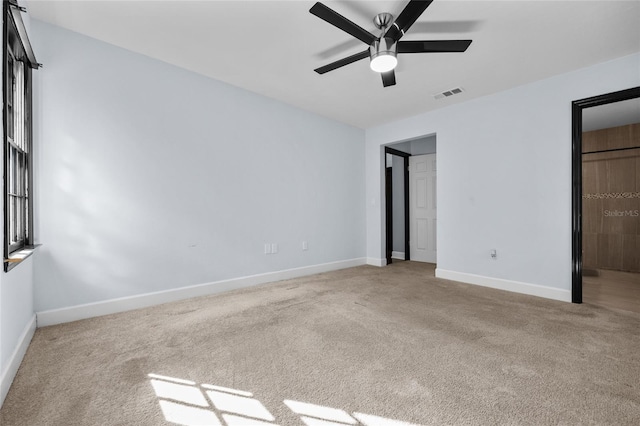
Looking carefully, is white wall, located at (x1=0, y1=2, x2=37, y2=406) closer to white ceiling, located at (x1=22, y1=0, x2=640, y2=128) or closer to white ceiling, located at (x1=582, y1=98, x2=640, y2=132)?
white ceiling, located at (x1=22, y1=0, x2=640, y2=128)

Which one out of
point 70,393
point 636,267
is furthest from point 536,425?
point 636,267

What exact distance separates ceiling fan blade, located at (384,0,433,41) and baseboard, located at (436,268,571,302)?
3291mm

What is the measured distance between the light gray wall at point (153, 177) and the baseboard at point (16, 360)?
0.35 metres

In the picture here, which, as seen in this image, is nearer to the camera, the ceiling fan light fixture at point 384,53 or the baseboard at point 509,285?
the ceiling fan light fixture at point 384,53

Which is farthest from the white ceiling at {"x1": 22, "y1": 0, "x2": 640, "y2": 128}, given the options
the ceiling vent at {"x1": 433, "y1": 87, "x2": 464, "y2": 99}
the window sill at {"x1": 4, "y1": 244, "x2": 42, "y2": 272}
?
the window sill at {"x1": 4, "y1": 244, "x2": 42, "y2": 272}

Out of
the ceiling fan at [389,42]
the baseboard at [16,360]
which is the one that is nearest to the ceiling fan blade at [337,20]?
the ceiling fan at [389,42]

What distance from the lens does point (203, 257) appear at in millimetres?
3510

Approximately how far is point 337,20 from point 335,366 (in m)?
2.34

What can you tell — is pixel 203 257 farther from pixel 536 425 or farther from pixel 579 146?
pixel 579 146

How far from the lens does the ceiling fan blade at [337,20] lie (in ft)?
6.15

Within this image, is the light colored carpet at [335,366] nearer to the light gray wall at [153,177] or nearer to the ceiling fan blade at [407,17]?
the light gray wall at [153,177]

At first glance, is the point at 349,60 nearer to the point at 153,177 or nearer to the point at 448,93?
the point at 448,93

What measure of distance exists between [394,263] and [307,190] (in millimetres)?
2353

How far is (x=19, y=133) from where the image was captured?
91.7 inches
